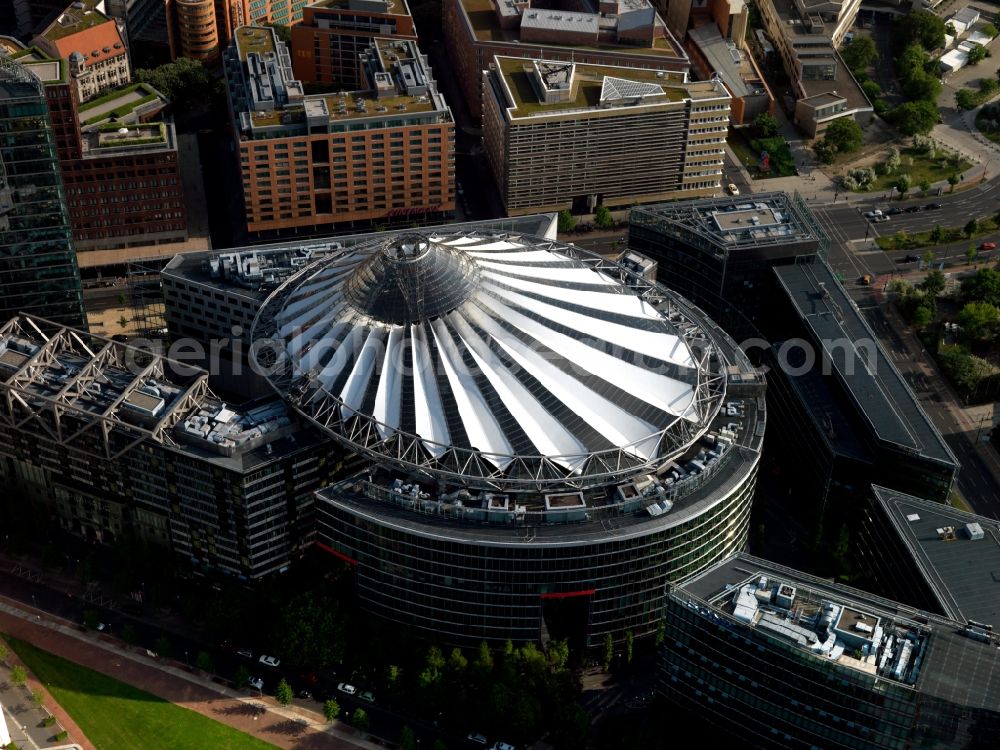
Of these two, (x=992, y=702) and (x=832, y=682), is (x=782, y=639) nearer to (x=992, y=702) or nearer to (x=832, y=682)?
(x=832, y=682)

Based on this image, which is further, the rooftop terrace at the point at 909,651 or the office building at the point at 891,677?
the rooftop terrace at the point at 909,651

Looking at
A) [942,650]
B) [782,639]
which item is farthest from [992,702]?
[782,639]

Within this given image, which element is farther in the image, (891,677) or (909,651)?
(909,651)

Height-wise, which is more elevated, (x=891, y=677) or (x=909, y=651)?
(x=909, y=651)

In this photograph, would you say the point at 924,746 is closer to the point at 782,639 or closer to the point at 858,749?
the point at 858,749

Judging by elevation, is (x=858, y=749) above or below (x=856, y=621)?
below

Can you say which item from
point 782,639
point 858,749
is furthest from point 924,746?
point 782,639

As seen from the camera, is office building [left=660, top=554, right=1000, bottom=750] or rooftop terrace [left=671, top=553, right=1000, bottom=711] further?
rooftop terrace [left=671, top=553, right=1000, bottom=711]

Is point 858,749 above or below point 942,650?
below

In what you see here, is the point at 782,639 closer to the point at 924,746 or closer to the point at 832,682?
the point at 832,682
